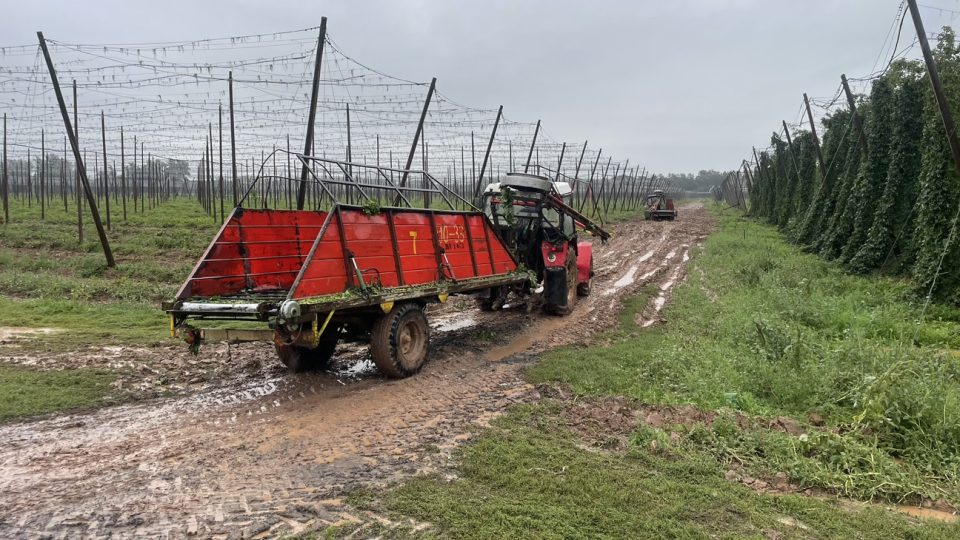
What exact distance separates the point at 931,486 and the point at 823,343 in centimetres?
401

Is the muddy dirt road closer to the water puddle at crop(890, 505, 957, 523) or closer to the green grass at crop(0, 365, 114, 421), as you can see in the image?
the green grass at crop(0, 365, 114, 421)

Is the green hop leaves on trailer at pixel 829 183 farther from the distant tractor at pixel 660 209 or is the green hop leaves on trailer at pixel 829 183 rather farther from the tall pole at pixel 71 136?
the tall pole at pixel 71 136

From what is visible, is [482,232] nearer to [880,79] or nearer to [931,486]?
[931,486]

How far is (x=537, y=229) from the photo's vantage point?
454 inches

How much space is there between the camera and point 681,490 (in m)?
4.02

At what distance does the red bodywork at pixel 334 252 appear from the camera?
6457 mm

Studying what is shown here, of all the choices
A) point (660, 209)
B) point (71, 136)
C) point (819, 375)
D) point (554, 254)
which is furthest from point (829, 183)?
point (71, 136)

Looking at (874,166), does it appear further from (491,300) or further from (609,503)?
(609,503)

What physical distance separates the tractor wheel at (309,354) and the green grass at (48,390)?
190 centimetres

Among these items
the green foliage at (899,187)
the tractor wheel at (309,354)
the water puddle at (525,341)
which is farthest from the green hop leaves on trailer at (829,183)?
the tractor wheel at (309,354)

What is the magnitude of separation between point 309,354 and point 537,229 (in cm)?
553

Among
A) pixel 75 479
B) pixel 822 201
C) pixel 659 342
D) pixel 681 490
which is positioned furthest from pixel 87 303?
pixel 822 201

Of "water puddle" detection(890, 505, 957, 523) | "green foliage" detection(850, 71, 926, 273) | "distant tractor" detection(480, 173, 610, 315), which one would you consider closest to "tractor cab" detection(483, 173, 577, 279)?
"distant tractor" detection(480, 173, 610, 315)

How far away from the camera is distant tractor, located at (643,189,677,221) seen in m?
44.3
